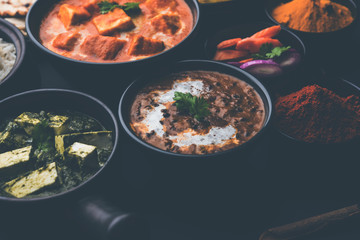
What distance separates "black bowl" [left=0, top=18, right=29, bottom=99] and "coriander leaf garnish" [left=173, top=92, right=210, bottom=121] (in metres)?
0.97

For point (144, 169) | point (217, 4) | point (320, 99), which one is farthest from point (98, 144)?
point (217, 4)

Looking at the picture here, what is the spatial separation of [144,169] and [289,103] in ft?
3.10

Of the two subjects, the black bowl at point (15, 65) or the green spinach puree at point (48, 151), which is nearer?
the green spinach puree at point (48, 151)

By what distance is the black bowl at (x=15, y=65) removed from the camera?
2098 mm

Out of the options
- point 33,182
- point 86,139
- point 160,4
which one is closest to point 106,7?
point 160,4

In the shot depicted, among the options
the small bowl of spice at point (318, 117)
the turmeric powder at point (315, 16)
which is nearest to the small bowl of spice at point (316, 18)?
the turmeric powder at point (315, 16)

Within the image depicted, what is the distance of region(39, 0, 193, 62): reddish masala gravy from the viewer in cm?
235

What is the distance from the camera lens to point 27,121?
192 cm

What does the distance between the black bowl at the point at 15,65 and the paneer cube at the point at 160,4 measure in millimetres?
981

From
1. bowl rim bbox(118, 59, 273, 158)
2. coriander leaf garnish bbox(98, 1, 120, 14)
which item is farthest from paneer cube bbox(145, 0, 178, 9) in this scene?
bowl rim bbox(118, 59, 273, 158)

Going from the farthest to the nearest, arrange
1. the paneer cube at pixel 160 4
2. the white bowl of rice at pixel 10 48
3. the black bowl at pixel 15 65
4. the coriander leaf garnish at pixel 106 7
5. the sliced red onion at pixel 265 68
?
1. the paneer cube at pixel 160 4
2. the coriander leaf garnish at pixel 106 7
3. the sliced red onion at pixel 265 68
4. the white bowl of rice at pixel 10 48
5. the black bowl at pixel 15 65

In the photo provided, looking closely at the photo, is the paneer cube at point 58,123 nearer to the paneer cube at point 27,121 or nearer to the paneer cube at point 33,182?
the paneer cube at point 27,121

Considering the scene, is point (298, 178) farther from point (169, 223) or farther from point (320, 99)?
point (169, 223)

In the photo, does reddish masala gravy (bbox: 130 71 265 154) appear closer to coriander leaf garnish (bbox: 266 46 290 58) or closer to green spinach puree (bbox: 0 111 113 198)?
green spinach puree (bbox: 0 111 113 198)
